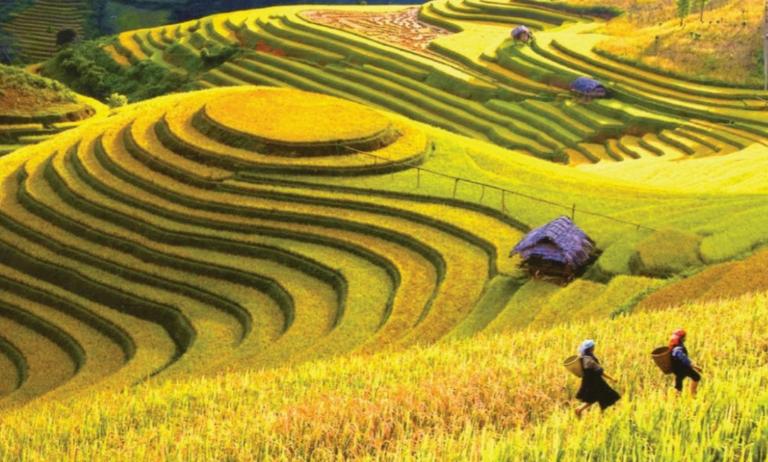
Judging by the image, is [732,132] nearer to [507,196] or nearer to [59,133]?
[507,196]

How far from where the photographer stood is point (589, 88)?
189ft

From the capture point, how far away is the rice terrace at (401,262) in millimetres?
9141

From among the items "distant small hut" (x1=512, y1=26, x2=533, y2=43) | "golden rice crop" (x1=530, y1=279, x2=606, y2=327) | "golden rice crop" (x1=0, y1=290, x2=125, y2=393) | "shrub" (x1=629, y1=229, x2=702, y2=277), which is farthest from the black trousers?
"distant small hut" (x1=512, y1=26, x2=533, y2=43)

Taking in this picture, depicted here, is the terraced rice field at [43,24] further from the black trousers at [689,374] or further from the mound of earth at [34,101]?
the black trousers at [689,374]

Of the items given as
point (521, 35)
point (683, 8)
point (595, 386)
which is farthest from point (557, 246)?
point (683, 8)

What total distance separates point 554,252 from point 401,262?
4.75m

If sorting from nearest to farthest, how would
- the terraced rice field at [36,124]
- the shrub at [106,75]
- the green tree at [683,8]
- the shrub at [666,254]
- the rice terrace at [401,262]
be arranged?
1. the rice terrace at [401,262]
2. the shrub at [666,254]
3. the terraced rice field at [36,124]
4. the green tree at [683,8]
5. the shrub at [106,75]

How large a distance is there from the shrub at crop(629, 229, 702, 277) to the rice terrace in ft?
0.24

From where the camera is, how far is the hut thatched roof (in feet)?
74.8

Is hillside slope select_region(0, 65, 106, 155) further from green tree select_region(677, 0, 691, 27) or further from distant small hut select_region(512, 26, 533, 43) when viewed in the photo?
green tree select_region(677, 0, 691, 27)

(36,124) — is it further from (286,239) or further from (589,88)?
(589,88)

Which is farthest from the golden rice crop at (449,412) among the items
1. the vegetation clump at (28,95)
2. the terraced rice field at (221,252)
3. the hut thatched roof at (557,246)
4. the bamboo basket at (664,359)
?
the vegetation clump at (28,95)

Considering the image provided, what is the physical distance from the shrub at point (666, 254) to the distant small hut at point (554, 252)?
149 cm

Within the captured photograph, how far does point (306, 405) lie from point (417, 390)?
1.40m
